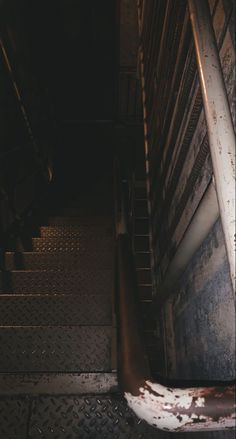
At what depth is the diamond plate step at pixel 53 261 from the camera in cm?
306

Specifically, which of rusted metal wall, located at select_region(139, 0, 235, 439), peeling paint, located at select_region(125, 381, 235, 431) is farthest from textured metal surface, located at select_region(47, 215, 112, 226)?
peeling paint, located at select_region(125, 381, 235, 431)

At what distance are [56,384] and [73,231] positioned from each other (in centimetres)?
230

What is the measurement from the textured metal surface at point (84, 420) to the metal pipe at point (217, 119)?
4.54 ft

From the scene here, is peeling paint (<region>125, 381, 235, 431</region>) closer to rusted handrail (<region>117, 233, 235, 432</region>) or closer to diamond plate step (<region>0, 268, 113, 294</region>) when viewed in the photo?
rusted handrail (<region>117, 233, 235, 432</region>)

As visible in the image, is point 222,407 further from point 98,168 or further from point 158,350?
point 98,168

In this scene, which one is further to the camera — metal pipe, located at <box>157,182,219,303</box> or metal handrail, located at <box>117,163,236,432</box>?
metal pipe, located at <box>157,182,219,303</box>

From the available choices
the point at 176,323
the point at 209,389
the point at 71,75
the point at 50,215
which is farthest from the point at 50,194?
the point at 209,389

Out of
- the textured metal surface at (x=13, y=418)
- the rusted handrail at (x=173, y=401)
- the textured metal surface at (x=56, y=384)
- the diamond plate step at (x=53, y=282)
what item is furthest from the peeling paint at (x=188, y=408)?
the diamond plate step at (x=53, y=282)

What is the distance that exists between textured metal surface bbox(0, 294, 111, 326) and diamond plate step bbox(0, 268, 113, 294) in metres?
0.34

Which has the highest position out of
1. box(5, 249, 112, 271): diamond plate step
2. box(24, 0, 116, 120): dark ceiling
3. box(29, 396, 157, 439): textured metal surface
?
box(24, 0, 116, 120): dark ceiling

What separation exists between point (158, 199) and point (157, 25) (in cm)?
146

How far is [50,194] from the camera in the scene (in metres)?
5.55

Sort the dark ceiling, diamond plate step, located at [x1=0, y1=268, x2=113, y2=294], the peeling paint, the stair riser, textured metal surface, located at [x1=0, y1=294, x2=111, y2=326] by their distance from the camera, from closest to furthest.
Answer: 1. the peeling paint
2. textured metal surface, located at [x1=0, y1=294, x2=111, y2=326]
3. diamond plate step, located at [x1=0, y1=268, x2=113, y2=294]
4. the stair riser
5. the dark ceiling

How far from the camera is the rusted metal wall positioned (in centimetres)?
101
